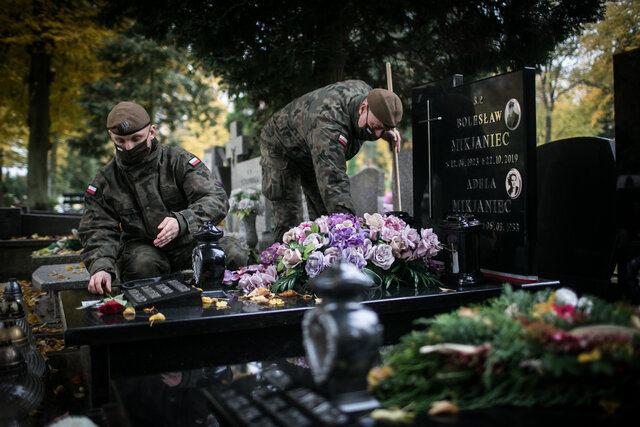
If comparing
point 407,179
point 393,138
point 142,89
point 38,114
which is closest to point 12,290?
point 393,138

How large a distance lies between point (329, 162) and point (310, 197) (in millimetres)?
1046

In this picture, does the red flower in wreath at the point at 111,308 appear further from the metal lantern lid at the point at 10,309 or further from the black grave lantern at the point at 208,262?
the metal lantern lid at the point at 10,309

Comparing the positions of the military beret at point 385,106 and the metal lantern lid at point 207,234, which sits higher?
the military beret at point 385,106

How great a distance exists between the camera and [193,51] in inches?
292

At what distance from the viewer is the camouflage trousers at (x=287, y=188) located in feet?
17.1

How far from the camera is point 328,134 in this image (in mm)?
4402

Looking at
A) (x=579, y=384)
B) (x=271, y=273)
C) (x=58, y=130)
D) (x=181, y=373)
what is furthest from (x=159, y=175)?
(x=58, y=130)

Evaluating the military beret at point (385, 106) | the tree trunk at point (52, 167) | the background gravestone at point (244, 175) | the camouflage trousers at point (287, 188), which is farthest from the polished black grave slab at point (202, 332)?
the tree trunk at point (52, 167)

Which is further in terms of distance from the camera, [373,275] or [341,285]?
[373,275]

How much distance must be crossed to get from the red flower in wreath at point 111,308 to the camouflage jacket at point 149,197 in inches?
39.7

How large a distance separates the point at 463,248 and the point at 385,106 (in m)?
1.29

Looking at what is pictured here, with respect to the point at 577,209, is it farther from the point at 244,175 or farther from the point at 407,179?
the point at 244,175

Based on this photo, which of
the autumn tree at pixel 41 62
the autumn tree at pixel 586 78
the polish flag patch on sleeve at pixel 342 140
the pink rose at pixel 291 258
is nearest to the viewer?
the pink rose at pixel 291 258

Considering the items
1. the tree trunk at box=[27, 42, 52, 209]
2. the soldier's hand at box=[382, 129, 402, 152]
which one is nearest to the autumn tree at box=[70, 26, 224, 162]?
the tree trunk at box=[27, 42, 52, 209]
